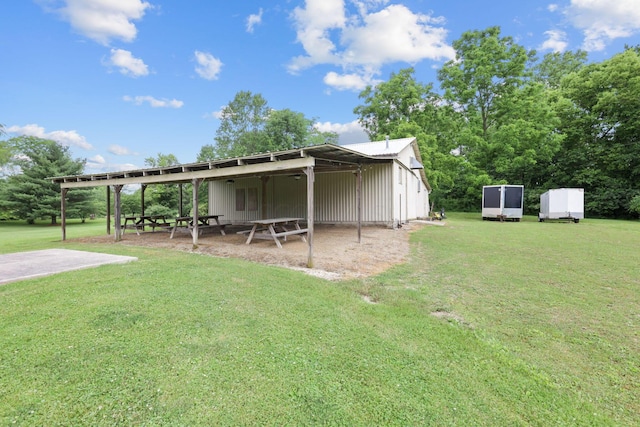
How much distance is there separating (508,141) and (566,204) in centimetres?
689

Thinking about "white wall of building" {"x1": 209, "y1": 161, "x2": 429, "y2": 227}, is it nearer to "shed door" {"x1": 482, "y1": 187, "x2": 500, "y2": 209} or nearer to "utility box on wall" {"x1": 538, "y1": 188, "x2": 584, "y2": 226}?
"shed door" {"x1": 482, "y1": 187, "x2": 500, "y2": 209}

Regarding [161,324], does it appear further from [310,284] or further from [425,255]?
[425,255]

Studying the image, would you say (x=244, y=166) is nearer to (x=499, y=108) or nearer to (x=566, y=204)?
(x=566, y=204)

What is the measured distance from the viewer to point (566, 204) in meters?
14.9

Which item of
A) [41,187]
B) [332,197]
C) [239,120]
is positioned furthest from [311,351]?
[239,120]

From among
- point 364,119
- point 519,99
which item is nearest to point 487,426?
point 519,99

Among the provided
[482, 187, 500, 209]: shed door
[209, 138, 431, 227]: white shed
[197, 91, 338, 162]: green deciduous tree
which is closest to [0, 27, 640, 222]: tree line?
[482, 187, 500, 209]: shed door

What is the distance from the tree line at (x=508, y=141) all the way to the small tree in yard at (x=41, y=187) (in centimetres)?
6

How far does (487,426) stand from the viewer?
1.78 meters

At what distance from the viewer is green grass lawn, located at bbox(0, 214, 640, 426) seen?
6.12 feet

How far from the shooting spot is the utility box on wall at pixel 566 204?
14781mm

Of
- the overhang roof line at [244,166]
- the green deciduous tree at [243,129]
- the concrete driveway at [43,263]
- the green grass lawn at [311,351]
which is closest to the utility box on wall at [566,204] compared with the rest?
the overhang roof line at [244,166]

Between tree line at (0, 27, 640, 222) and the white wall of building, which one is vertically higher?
tree line at (0, 27, 640, 222)

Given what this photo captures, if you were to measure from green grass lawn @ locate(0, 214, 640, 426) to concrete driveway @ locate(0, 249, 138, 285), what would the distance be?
620 mm
